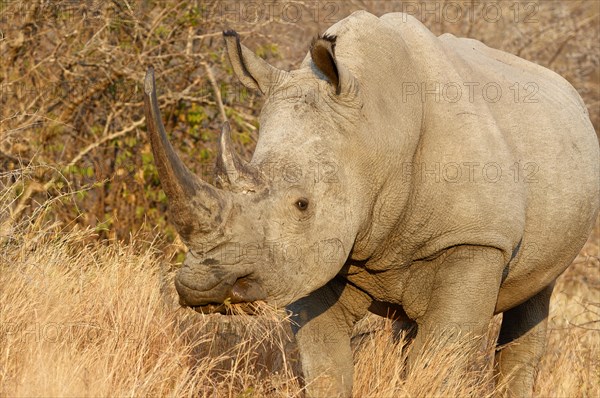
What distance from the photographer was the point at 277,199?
4344 mm

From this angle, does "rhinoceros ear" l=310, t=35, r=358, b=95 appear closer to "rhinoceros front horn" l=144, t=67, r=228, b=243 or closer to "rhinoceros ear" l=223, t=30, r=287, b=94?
"rhinoceros ear" l=223, t=30, r=287, b=94

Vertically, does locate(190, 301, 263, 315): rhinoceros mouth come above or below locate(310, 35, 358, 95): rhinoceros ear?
below

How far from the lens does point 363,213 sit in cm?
467

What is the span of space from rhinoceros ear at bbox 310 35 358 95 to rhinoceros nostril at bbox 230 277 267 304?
0.88m

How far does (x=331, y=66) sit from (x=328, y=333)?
1382 millimetres

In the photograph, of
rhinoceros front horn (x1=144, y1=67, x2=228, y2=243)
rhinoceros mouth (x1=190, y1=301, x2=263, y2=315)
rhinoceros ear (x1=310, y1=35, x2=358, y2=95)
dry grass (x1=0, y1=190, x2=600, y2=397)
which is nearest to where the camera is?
rhinoceros front horn (x1=144, y1=67, x2=228, y2=243)

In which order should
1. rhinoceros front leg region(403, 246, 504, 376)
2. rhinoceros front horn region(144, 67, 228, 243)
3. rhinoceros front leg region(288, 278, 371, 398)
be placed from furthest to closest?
rhinoceros front leg region(288, 278, 371, 398) < rhinoceros front leg region(403, 246, 504, 376) < rhinoceros front horn region(144, 67, 228, 243)

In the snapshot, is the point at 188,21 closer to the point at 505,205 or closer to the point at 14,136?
the point at 14,136

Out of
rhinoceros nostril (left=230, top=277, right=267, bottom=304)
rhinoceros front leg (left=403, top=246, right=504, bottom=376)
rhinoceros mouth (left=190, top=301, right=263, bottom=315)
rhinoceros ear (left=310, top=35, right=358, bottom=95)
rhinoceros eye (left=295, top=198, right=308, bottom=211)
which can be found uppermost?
rhinoceros ear (left=310, top=35, right=358, bottom=95)

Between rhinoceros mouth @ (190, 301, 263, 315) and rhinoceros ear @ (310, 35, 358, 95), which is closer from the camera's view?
rhinoceros mouth @ (190, 301, 263, 315)

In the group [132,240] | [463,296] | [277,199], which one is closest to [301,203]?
[277,199]

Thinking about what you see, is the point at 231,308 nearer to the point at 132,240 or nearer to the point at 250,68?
the point at 250,68

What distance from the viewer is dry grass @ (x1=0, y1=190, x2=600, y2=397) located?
430 cm

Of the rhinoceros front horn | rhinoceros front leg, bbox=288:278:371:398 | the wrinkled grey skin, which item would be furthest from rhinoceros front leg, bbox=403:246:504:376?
the rhinoceros front horn
